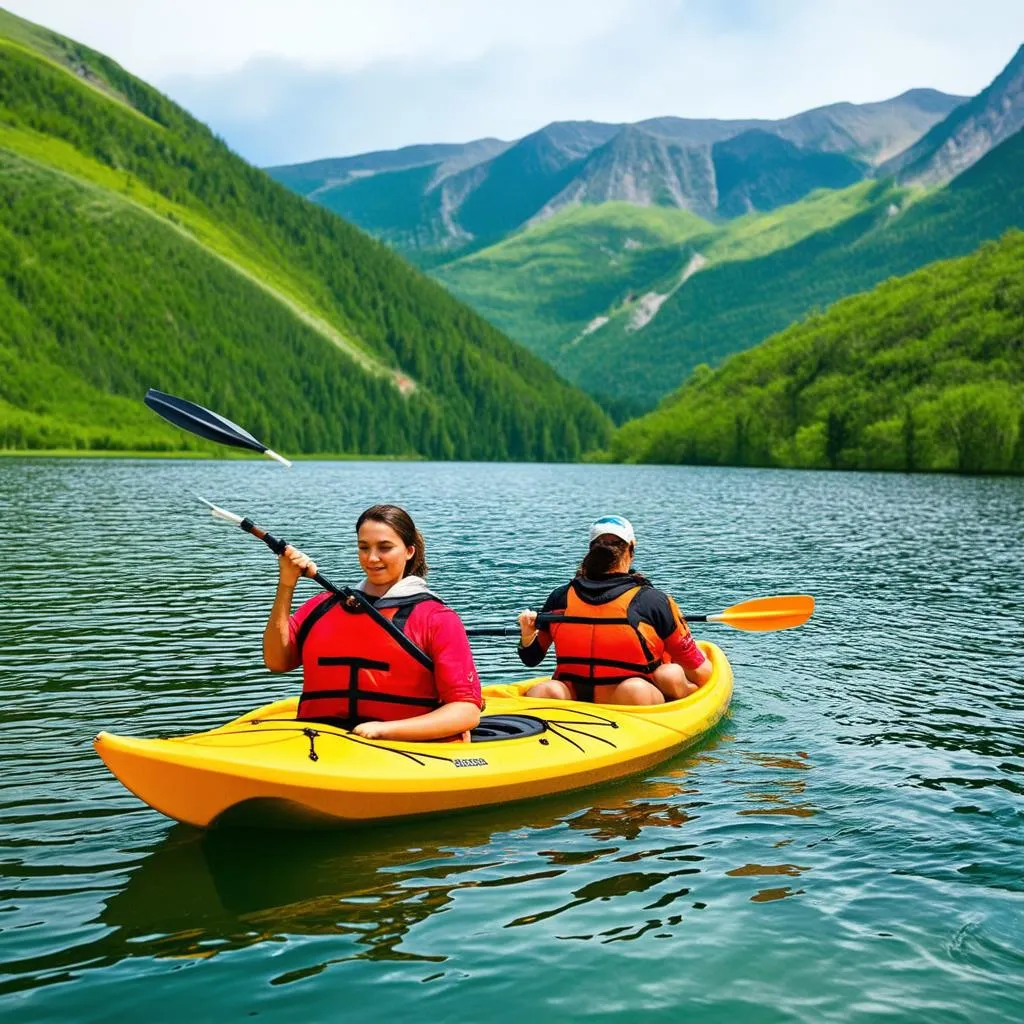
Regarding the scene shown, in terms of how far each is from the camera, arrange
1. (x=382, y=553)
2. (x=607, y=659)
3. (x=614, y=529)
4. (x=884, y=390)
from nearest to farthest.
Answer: (x=382, y=553)
(x=614, y=529)
(x=607, y=659)
(x=884, y=390)

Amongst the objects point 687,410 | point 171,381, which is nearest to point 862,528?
point 687,410

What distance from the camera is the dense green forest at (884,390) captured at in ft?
279

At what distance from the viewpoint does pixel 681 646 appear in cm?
1076

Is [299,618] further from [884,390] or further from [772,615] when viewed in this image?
[884,390]

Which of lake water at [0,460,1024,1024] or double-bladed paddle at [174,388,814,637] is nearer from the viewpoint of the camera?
lake water at [0,460,1024,1024]

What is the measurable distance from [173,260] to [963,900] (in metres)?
206

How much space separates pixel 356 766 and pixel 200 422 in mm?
3087

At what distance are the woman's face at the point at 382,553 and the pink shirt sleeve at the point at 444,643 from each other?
29cm

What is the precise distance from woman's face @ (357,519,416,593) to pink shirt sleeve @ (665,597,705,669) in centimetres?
340

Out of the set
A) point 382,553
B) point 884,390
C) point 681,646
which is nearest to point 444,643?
point 382,553

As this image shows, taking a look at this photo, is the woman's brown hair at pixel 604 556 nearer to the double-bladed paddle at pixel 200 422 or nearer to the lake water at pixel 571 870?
the lake water at pixel 571 870

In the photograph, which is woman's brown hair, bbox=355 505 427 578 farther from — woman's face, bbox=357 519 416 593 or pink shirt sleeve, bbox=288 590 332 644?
pink shirt sleeve, bbox=288 590 332 644

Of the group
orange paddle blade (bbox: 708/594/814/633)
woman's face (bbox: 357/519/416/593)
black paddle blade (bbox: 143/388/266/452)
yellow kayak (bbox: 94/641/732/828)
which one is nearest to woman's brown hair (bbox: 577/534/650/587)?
yellow kayak (bbox: 94/641/732/828)

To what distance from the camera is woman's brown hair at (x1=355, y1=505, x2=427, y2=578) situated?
766 centimetres
